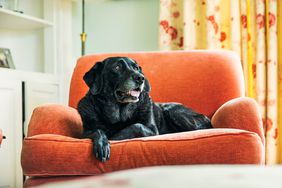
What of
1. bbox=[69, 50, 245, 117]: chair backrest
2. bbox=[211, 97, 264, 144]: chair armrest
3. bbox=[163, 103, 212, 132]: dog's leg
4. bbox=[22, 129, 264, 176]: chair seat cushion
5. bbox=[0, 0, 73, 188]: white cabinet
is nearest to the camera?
bbox=[22, 129, 264, 176]: chair seat cushion

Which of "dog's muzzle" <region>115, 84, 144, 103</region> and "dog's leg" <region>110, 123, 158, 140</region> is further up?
"dog's muzzle" <region>115, 84, 144, 103</region>

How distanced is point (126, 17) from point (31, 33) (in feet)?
2.53

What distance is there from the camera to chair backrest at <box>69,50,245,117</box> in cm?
221

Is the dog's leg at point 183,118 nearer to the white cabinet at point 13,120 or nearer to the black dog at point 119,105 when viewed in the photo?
the black dog at point 119,105

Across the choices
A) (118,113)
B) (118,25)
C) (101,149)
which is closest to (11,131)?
(118,113)

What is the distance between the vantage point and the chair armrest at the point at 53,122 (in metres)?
1.84

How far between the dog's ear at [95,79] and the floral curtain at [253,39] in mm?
1171

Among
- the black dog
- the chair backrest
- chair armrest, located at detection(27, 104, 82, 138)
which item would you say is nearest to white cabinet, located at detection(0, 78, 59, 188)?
the chair backrest

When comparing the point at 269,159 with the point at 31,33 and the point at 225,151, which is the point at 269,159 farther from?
the point at 31,33

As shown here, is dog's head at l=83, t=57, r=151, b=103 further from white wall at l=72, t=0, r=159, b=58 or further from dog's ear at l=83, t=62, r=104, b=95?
white wall at l=72, t=0, r=159, b=58

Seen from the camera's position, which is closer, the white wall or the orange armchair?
the orange armchair

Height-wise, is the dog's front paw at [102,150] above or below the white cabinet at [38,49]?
below

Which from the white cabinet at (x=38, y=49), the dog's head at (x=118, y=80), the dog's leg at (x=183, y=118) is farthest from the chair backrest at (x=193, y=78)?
the white cabinet at (x=38, y=49)

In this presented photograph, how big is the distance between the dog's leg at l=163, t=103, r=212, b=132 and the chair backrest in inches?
6.8
